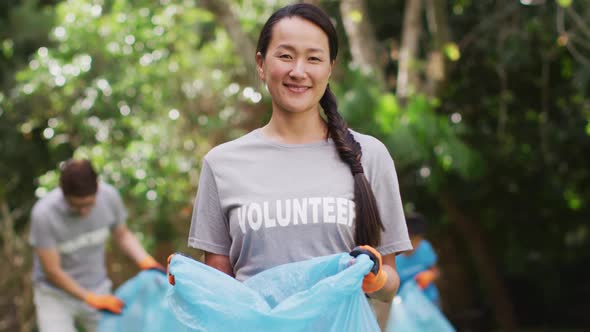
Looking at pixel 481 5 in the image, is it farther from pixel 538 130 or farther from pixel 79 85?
pixel 79 85

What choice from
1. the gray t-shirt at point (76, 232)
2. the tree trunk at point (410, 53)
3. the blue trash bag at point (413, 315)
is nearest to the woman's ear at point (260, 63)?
the gray t-shirt at point (76, 232)

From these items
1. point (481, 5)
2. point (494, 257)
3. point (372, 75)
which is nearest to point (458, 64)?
point (481, 5)

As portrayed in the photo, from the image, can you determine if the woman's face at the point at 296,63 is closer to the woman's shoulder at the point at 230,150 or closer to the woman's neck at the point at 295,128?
the woman's neck at the point at 295,128

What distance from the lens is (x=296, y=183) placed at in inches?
95.7

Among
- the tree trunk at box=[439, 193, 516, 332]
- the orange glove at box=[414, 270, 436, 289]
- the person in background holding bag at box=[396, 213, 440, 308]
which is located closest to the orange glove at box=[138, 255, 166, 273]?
the person in background holding bag at box=[396, 213, 440, 308]

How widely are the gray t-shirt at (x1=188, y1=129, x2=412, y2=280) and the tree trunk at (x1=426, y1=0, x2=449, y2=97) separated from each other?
21.4 feet

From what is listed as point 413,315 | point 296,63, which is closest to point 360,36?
point 413,315

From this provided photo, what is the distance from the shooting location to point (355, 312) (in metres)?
2.41

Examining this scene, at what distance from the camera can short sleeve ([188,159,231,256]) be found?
8.23 feet

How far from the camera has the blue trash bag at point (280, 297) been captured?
231cm

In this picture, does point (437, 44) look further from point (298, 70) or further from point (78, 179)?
point (298, 70)

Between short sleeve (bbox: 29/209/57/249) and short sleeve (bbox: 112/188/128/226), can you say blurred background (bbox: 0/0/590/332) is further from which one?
short sleeve (bbox: 29/209/57/249)

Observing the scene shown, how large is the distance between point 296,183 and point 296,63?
319 millimetres

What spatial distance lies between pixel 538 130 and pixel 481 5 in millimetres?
1518
